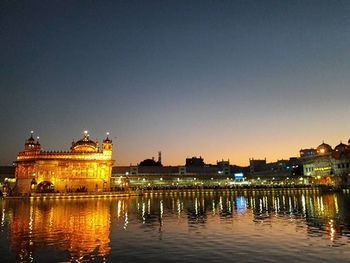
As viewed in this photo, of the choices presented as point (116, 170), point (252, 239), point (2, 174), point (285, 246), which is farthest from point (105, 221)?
point (116, 170)

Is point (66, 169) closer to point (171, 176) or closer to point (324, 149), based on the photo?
point (171, 176)

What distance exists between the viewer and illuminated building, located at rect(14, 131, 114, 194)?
84188mm

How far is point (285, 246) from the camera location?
71.2 feet

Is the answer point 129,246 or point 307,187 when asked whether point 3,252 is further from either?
point 307,187

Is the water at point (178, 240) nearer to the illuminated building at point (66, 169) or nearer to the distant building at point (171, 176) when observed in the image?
the illuminated building at point (66, 169)

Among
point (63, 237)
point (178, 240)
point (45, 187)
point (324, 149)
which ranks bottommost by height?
point (178, 240)

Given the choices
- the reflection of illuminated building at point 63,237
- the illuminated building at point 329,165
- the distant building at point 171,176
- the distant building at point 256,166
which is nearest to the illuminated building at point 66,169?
the distant building at point 171,176

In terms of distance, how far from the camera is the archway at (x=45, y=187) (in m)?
82.4

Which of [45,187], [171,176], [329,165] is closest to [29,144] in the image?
[45,187]

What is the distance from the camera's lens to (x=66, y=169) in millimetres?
85438

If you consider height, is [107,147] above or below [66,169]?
above

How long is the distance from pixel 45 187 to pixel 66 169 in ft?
20.6

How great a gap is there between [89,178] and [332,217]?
6284 centimetres

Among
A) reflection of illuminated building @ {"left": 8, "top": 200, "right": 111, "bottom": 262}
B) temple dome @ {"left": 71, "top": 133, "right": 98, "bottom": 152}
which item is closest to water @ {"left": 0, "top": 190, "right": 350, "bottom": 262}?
reflection of illuminated building @ {"left": 8, "top": 200, "right": 111, "bottom": 262}
